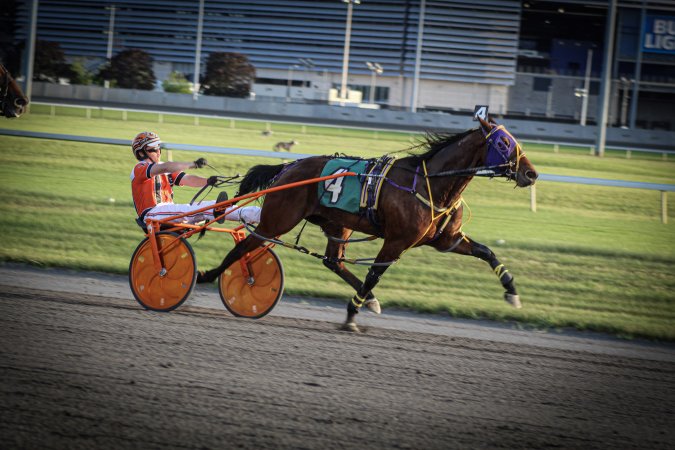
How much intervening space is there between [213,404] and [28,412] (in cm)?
91

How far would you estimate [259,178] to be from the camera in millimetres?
7055

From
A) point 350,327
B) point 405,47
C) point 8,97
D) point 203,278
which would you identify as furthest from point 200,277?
point 405,47

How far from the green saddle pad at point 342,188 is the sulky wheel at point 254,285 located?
0.65 metres

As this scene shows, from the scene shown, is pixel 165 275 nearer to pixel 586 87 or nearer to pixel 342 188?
pixel 342 188

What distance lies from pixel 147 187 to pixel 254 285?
1179mm

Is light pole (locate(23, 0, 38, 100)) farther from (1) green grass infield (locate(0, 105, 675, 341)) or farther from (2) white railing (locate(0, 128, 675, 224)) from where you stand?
(2) white railing (locate(0, 128, 675, 224))

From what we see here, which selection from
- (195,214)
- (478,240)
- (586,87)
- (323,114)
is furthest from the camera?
(586,87)

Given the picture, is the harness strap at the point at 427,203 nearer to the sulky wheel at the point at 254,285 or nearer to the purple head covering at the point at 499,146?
the purple head covering at the point at 499,146

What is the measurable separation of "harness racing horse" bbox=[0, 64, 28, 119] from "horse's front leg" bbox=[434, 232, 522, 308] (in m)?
5.32

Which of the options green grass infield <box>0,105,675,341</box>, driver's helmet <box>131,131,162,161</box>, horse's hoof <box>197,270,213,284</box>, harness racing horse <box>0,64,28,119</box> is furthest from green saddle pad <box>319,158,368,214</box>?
harness racing horse <box>0,64,28,119</box>

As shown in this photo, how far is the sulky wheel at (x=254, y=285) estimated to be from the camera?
21.8 feet

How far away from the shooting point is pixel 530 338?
6953mm

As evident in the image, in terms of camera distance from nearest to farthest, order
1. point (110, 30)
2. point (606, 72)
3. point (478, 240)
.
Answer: point (478, 240), point (606, 72), point (110, 30)

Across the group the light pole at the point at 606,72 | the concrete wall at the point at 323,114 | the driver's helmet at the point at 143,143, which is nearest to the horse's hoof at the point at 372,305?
the driver's helmet at the point at 143,143
